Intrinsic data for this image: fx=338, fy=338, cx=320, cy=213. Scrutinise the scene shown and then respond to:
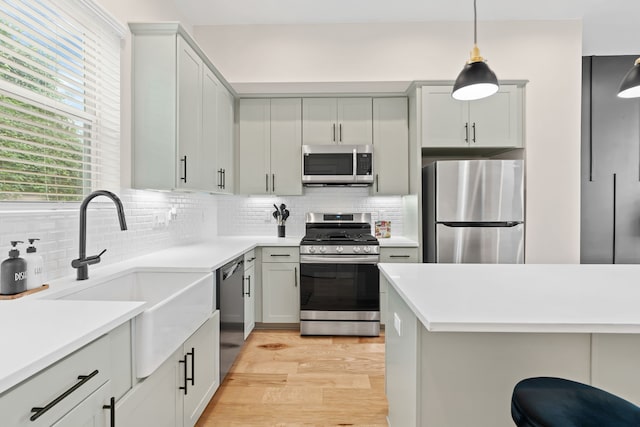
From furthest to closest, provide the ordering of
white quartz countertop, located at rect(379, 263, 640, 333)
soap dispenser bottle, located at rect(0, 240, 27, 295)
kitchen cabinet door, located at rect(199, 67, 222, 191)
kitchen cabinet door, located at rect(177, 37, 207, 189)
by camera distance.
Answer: kitchen cabinet door, located at rect(199, 67, 222, 191) → kitchen cabinet door, located at rect(177, 37, 207, 189) → soap dispenser bottle, located at rect(0, 240, 27, 295) → white quartz countertop, located at rect(379, 263, 640, 333)

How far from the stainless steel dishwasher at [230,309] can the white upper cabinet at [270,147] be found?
109cm

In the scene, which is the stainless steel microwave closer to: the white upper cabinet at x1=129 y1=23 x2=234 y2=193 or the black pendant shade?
the white upper cabinet at x1=129 y1=23 x2=234 y2=193

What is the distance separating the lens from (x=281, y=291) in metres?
3.38

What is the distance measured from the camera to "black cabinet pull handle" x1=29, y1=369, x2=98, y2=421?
30.4 inches

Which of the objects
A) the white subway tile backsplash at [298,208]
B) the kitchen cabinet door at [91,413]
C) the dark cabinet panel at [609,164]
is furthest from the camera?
the white subway tile backsplash at [298,208]

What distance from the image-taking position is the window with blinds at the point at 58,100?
4.89 feet

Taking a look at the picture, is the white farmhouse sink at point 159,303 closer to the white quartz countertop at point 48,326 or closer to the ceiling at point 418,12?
the white quartz countertop at point 48,326

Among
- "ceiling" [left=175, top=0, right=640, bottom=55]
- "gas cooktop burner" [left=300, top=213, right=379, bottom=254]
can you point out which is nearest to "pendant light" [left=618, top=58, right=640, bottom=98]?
"ceiling" [left=175, top=0, right=640, bottom=55]

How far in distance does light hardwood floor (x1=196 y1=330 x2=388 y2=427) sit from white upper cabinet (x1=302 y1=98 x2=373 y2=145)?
206 cm

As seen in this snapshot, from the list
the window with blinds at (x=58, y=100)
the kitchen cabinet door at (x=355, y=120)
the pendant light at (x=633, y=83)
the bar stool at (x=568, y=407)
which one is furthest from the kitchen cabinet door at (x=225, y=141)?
the pendant light at (x=633, y=83)

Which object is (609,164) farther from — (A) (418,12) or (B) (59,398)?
(B) (59,398)

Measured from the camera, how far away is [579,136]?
11.3 ft

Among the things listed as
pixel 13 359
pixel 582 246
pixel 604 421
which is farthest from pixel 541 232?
pixel 13 359

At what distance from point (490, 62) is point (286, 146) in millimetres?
2315
